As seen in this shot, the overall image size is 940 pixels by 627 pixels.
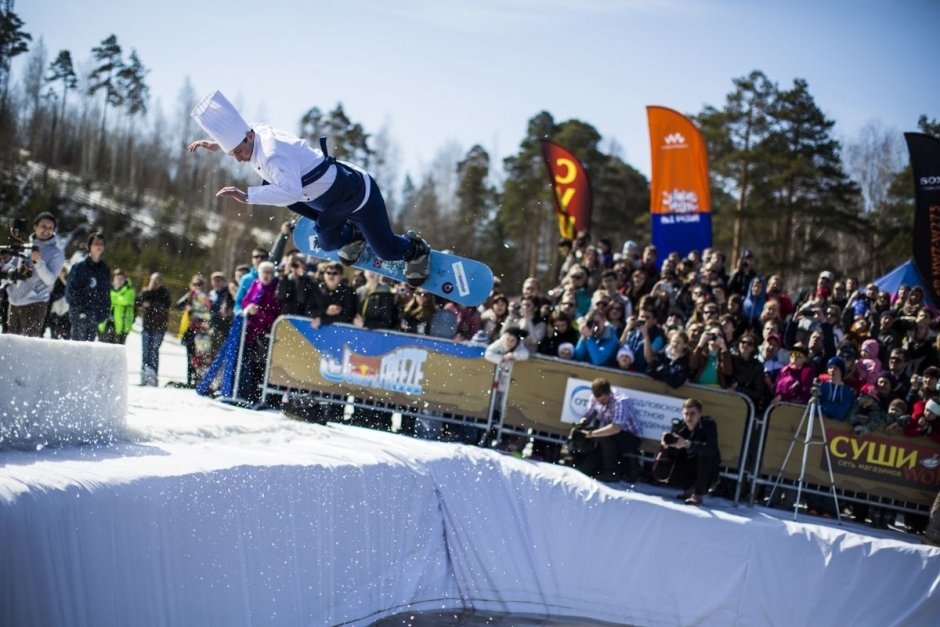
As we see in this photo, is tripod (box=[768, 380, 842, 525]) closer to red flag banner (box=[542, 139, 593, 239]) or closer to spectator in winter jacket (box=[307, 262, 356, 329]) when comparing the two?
spectator in winter jacket (box=[307, 262, 356, 329])

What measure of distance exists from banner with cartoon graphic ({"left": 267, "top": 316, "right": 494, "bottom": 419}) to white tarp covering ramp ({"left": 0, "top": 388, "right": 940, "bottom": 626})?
75cm

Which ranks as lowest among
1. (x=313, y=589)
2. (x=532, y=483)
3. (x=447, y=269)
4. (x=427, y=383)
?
(x=313, y=589)

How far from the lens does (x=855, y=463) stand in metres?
7.98

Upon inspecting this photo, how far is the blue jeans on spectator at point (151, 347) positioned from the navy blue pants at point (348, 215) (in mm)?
3077

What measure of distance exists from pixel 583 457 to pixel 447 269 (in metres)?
2.24

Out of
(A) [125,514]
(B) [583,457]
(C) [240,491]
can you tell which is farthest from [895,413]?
(A) [125,514]

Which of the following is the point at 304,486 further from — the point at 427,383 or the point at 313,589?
the point at 427,383

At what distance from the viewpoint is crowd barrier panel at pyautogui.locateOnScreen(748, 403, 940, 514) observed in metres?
7.91

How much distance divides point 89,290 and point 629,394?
494cm

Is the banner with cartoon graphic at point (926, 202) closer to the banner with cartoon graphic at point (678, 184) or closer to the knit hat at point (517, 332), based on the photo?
the banner with cartoon graphic at point (678, 184)

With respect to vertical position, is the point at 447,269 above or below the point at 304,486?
above

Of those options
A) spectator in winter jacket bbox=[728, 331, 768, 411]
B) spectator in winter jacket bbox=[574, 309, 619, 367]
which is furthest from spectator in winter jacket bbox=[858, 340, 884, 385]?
spectator in winter jacket bbox=[574, 309, 619, 367]

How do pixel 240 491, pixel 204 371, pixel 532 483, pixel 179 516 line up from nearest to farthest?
pixel 179 516, pixel 240 491, pixel 532 483, pixel 204 371

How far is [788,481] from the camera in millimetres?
8172
